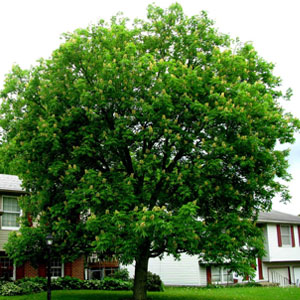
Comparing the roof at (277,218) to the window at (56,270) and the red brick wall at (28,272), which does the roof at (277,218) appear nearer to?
the window at (56,270)

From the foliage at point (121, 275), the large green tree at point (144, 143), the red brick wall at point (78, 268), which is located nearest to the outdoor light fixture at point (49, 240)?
the large green tree at point (144, 143)

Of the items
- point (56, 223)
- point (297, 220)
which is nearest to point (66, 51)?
point (56, 223)

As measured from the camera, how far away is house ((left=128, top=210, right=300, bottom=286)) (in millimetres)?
33844

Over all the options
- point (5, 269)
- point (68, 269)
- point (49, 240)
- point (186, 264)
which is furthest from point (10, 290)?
point (186, 264)

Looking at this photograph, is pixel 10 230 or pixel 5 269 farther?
pixel 10 230

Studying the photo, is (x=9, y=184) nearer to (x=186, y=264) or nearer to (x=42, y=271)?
(x=42, y=271)

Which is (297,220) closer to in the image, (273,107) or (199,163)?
(273,107)

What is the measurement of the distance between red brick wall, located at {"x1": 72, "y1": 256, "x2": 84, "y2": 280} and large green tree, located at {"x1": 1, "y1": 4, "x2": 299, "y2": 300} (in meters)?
10.9

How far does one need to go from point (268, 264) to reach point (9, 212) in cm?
2470

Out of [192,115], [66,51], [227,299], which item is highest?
[66,51]

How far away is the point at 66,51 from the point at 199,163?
723 centimetres

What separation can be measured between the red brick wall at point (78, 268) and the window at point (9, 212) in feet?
15.8

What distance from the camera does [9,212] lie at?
26.8m

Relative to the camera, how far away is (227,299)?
860 inches
